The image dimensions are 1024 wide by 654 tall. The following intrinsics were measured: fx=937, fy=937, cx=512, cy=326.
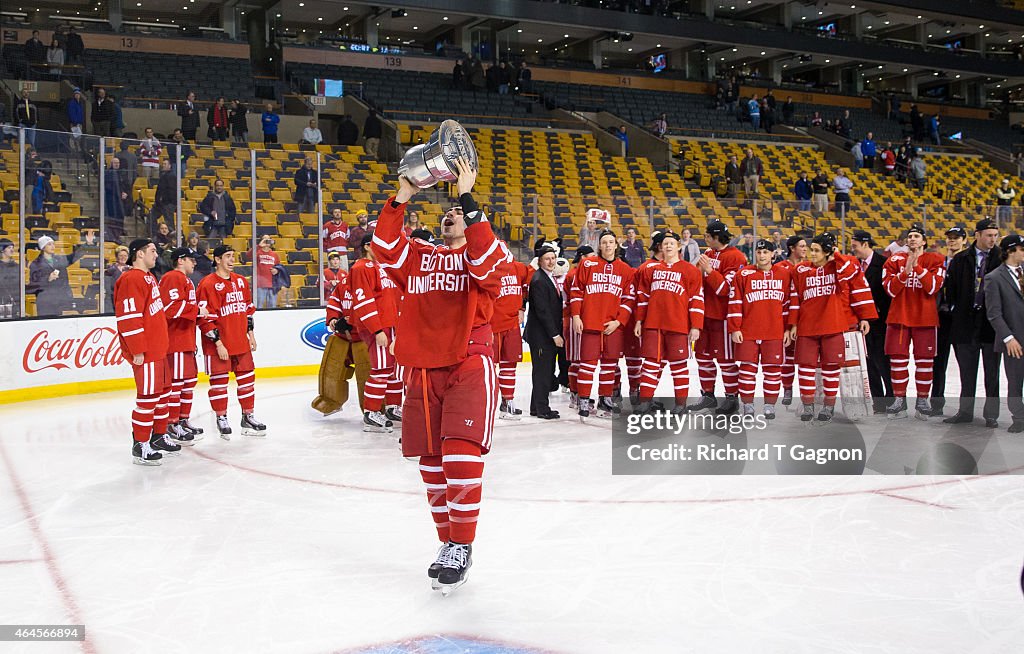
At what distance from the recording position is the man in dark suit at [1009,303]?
749 cm

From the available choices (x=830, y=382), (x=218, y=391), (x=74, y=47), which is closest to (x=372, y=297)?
(x=218, y=391)

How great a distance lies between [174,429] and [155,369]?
1120mm

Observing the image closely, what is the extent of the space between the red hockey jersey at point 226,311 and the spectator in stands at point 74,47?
15660mm

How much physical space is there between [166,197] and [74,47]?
38.1ft

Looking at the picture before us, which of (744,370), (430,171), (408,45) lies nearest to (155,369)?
(430,171)

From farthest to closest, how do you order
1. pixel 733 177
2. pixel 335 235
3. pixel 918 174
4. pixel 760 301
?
1. pixel 918 174
2. pixel 733 177
3. pixel 335 235
4. pixel 760 301

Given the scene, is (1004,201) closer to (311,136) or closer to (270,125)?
(311,136)

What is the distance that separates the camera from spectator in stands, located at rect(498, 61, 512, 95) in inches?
1069

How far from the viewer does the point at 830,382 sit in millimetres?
8406

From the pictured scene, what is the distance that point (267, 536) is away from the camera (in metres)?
5.19

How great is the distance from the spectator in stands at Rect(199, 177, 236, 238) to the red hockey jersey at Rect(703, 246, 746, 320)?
639 cm

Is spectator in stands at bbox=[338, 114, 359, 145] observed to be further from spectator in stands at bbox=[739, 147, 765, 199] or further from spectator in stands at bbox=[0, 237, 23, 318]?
spectator in stands at bbox=[0, 237, 23, 318]

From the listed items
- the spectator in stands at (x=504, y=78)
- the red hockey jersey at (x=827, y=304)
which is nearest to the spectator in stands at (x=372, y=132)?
the spectator in stands at (x=504, y=78)

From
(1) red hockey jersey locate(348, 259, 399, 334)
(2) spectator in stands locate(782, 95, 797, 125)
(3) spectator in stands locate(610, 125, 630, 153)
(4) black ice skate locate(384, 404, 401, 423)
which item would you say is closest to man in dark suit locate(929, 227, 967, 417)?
(4) black ice skate locate(384, 404, 401, 423)
